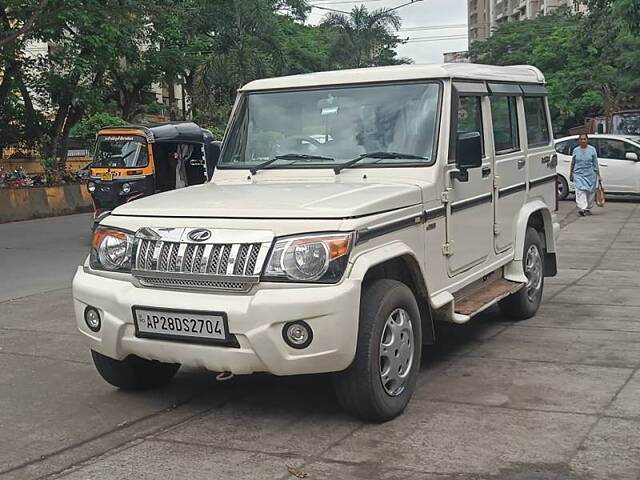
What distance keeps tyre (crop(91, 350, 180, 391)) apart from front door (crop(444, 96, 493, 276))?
82.2 inches

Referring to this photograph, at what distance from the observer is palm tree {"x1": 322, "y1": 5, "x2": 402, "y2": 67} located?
159 ft

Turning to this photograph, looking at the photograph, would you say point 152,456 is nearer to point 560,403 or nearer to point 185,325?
point 185,325

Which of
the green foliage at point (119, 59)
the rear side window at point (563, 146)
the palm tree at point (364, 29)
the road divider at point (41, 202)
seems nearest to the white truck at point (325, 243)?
the green foliage at point (119, 59)

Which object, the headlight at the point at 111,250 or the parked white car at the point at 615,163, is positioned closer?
the headlight at the point at 111,250

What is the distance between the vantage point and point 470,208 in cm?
629

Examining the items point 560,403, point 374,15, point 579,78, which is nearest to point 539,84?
point 560,403

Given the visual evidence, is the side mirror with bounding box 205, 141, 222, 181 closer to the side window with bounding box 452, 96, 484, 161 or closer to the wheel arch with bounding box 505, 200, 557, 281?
the side window with bounding box 452, 96, 484, 161

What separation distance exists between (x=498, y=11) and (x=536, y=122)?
112650mm

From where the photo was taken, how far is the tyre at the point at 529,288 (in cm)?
755

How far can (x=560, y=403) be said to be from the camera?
206 inches

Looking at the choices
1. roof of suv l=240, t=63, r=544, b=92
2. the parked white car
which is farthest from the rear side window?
roof of suv l=240, t=63, r=544, b=92

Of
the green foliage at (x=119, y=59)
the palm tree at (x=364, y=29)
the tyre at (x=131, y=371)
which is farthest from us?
the palm tree at (x=364, y=29)

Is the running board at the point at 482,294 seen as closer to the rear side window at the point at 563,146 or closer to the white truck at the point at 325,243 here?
the white truck at the point at 325,243

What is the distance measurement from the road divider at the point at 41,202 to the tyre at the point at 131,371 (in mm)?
15489
